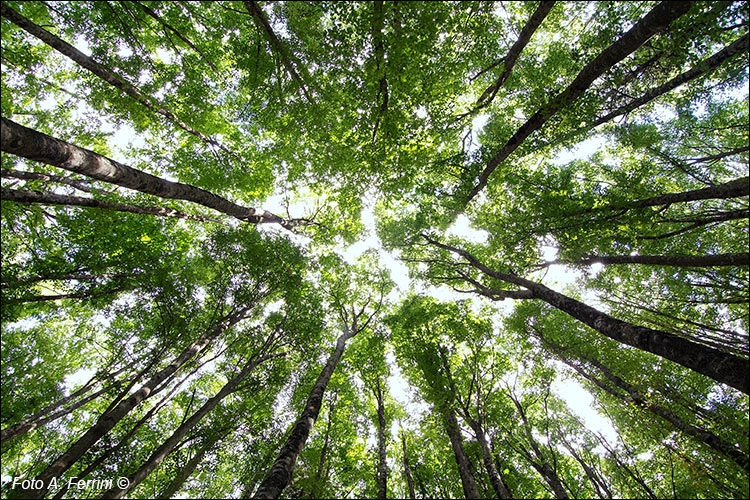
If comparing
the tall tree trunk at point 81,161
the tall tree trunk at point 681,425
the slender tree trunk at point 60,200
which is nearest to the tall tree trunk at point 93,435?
the slender tree trunk at point 60,200

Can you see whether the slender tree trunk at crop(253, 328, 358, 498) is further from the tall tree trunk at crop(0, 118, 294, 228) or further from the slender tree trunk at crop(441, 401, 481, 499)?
the tall tree trunk at crop(0, 118, 294, 228)

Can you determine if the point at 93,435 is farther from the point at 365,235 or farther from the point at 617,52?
the point at 617,52

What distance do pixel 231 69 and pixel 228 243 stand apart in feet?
23.9

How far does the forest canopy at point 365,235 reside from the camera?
628 cm

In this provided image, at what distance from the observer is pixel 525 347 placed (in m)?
14.2

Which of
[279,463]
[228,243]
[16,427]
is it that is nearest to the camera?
[279,463]

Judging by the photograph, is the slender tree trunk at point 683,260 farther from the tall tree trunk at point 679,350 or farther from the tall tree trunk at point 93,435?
the tall tree trunk at point 93,435

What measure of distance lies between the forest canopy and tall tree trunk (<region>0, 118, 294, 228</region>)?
58 mm

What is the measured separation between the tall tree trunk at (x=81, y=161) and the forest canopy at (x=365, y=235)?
0.19 feet

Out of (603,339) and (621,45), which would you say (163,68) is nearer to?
(621,45)

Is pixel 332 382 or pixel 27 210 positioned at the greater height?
pixel 27 210

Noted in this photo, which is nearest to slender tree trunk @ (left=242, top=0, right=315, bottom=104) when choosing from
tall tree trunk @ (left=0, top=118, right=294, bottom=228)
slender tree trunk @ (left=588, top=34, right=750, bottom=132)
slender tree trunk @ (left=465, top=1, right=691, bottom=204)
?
tall tree trunk @ (left=0, top=118, right=294, bottom=228)

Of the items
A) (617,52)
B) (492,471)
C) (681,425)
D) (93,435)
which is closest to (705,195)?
(617,52)

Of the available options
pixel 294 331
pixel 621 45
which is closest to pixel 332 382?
pixel 294 331
